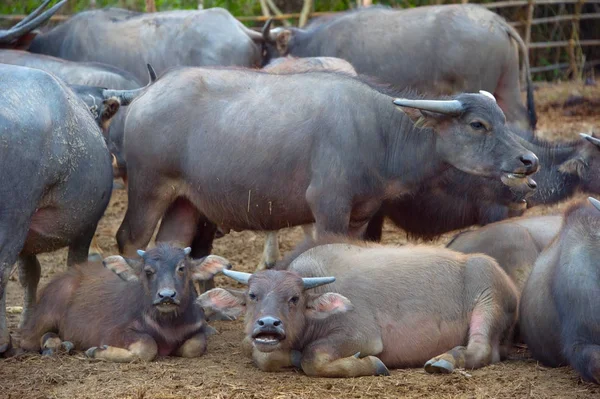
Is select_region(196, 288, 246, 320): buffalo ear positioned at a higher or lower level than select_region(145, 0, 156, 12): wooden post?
lower

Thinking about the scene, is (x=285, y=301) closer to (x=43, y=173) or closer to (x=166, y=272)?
(x=166, y=272)

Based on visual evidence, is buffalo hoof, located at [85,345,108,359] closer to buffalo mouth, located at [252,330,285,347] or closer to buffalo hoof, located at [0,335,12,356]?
buffalo hoof, located at [0,335,12,356]

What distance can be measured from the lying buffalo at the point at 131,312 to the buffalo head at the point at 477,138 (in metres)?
1.95

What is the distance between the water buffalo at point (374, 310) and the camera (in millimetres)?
6812

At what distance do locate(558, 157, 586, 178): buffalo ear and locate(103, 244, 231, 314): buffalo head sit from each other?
10.6 feet

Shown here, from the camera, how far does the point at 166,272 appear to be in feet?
23.8

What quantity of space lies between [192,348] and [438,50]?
7.13 metres

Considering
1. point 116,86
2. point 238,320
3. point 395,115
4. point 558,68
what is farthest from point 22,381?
point 558,68

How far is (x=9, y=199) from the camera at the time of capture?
23.4ft

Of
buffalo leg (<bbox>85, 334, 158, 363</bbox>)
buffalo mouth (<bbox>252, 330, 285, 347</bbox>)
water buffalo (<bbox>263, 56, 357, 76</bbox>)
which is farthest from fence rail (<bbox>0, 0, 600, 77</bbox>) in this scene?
buffalo mouth (<bbox>252, 330, 285, 347</bbox>)

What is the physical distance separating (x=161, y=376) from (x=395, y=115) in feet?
9.43

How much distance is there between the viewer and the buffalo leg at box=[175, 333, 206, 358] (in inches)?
293

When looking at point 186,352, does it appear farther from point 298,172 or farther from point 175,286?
point 298,172

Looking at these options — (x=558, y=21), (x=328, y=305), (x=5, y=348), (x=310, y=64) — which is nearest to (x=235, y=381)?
(x=328, y=305)
